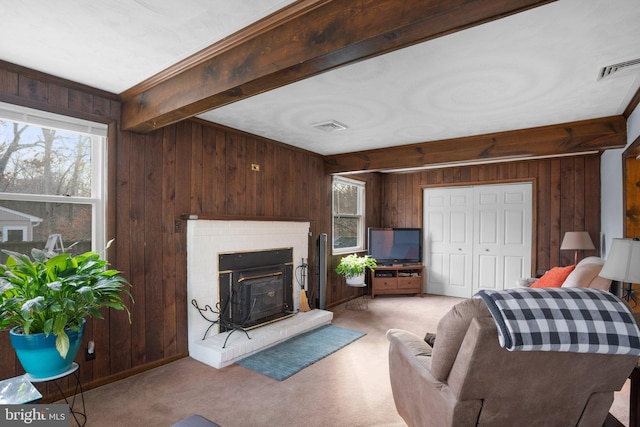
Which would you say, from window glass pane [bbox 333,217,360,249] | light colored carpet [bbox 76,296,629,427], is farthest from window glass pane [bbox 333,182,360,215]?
light colored carpet [bbox 76,296,629,427]

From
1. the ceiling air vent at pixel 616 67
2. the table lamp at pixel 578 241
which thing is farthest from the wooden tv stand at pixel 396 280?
the ceiling air vent at pixel 616 67

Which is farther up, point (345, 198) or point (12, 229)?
point (345, 198)

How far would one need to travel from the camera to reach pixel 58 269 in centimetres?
190

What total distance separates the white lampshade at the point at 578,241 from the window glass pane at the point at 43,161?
5.58 metres

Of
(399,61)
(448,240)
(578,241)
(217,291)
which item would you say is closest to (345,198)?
(448,240)

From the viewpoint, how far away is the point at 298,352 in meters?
3.41

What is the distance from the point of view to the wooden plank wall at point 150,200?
253cm

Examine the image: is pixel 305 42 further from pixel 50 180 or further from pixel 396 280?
pixel 396 280

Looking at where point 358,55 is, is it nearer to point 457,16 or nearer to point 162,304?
point 457,16

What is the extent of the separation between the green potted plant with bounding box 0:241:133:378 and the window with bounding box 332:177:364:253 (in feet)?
12.9

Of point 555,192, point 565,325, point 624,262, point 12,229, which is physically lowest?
point 565,325

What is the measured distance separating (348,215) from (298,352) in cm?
289

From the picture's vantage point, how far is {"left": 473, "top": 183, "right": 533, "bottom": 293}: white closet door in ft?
17.7

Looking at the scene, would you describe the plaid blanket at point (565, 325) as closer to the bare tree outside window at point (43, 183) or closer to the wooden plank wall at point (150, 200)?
the wooden plank wall at point (150, 200)
